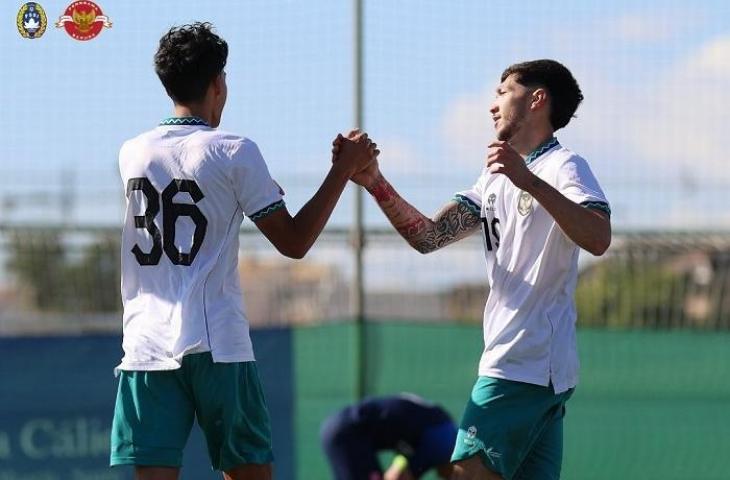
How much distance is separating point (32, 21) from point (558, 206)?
415cm

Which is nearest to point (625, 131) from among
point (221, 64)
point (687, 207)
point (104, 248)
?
point (687, 207)

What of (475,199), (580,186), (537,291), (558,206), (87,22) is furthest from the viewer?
(87,22)

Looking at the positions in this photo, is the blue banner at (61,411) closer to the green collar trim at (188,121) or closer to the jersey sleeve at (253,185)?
the green collar trim at (188,121)

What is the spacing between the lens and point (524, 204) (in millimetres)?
5617

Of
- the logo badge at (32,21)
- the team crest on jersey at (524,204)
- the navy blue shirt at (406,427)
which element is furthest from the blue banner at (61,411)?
the team crest on jersey at (524,204)

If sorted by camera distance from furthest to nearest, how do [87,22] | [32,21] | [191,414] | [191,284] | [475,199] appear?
[87,22], [32,21], [475,199], [191,414], [191,284]

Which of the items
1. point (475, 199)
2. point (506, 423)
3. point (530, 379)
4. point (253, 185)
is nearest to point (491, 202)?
point (475, 199)

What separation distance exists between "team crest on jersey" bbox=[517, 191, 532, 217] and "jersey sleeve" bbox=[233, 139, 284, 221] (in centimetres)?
100

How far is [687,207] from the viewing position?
30.0 feet

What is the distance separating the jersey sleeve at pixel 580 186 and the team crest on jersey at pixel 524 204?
0.43 feet

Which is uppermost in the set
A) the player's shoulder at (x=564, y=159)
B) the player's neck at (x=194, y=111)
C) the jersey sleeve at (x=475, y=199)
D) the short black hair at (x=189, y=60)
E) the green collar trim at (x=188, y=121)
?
the short black hair at (x=189, y=60)

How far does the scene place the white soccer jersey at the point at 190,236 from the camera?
16.5ft

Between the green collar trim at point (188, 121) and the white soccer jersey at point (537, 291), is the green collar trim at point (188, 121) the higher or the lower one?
the higher one

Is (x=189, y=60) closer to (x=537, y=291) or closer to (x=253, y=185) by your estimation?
(x=253, y=185)
